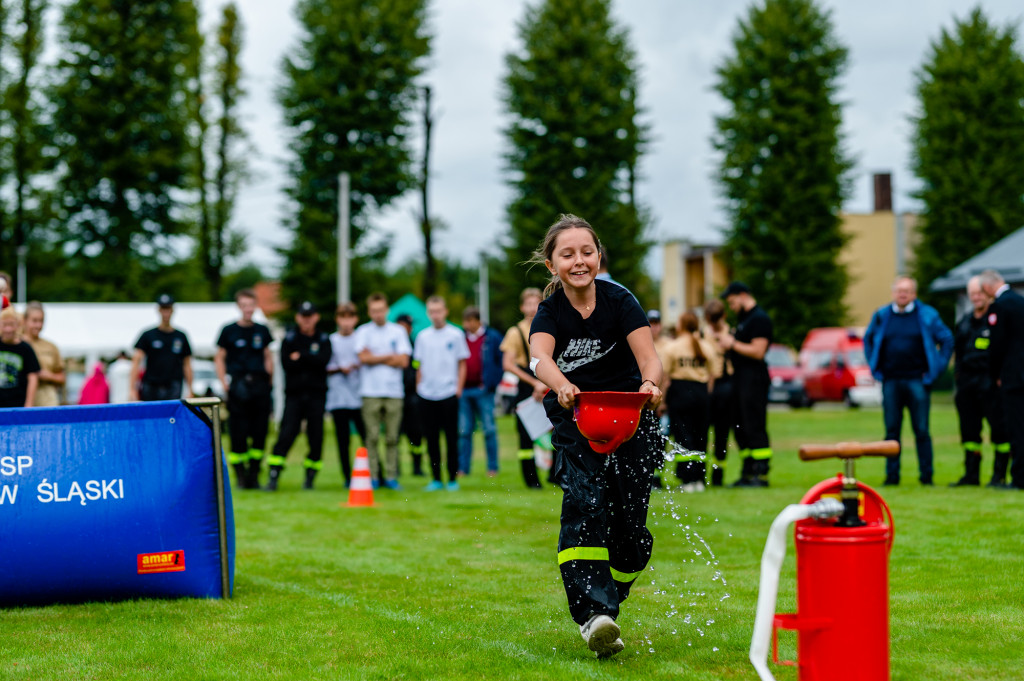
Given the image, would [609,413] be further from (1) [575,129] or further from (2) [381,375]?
(1) [575,129]

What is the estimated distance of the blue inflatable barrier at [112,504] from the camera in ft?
19.3

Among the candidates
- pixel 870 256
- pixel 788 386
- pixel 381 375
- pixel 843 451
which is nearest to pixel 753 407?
pixel 381 375

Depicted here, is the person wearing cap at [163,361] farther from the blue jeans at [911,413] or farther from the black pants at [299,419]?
the blue jeans at [911,413]

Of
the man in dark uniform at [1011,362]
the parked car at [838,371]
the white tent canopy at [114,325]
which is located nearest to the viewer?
the man in dark uniform at [1011,362]

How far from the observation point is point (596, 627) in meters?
4.52

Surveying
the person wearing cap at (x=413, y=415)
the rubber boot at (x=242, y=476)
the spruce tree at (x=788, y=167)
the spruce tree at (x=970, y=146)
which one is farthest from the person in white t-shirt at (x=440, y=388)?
the spruce tree at (x=970, y=146)

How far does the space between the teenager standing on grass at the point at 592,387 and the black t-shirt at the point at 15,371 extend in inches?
266

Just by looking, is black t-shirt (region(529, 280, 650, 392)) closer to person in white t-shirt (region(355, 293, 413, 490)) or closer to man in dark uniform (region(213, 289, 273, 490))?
person in white t-shirt (region(355, 293, 413, 490))

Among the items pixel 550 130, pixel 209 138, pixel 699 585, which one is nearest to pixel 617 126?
pixel 550 130

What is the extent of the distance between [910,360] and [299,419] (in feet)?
21.9

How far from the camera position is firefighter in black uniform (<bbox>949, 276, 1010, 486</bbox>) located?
37.1 ft

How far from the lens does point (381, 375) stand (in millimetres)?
12484

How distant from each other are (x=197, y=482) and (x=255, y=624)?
997 millimetres

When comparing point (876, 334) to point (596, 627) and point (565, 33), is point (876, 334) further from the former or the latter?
point (565, 33)
